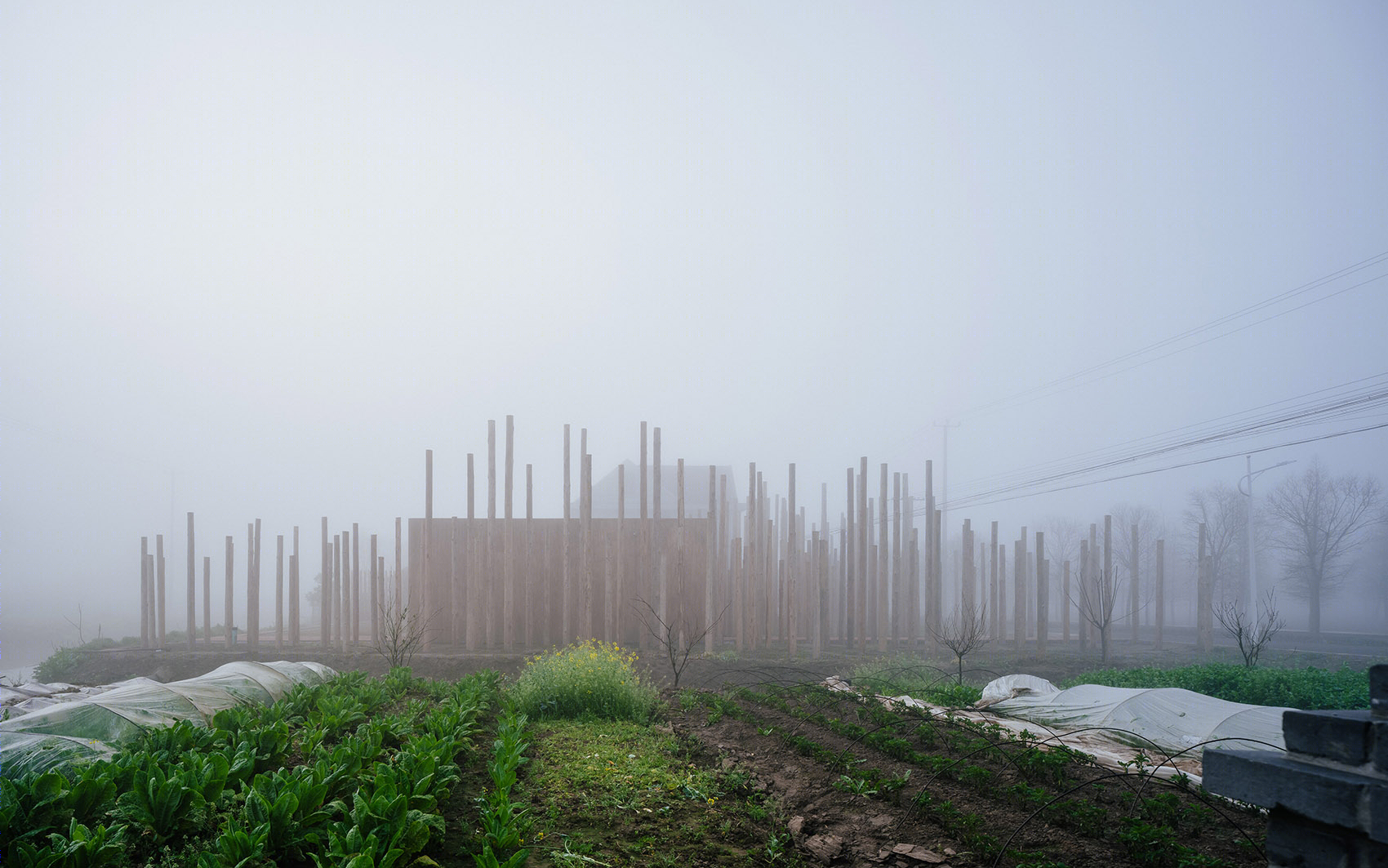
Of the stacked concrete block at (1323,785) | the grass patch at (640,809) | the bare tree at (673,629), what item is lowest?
the bare tree at (673,629)

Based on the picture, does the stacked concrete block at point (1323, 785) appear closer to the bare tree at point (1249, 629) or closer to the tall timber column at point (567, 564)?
the bare tree at point (1249, 629)

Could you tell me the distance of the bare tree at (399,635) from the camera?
15.6 meters

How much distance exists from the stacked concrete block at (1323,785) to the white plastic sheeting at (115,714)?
7.19 metres

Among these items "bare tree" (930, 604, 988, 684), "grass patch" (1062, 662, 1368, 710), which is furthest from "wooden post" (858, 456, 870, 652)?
"grass patch" (1062, 662, 1368, 710)

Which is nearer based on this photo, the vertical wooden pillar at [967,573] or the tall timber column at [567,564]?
the tall timber column at [567,564]

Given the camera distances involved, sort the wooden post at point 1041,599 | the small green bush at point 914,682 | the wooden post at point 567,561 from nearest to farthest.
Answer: the small green bush at point 914,682, the wooden post at point 567,561, the wooden post at point 1041,599

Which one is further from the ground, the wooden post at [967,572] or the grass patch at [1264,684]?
the wooden post at [967,572]

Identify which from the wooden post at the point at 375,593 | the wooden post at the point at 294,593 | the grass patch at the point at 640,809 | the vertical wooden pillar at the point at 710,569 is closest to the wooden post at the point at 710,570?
the vertical wooden pillar at the point at 710,569

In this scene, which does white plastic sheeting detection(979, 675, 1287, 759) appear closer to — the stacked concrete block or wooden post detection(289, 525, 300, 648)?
the stacked concrete block

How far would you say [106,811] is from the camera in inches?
185

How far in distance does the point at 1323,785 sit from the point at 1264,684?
44.3 feet

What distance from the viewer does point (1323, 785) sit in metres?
2.83

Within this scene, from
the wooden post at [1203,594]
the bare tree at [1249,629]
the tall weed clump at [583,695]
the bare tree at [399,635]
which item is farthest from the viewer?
the wooden post at [1203,594]

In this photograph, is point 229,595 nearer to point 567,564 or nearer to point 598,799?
point 567,564
